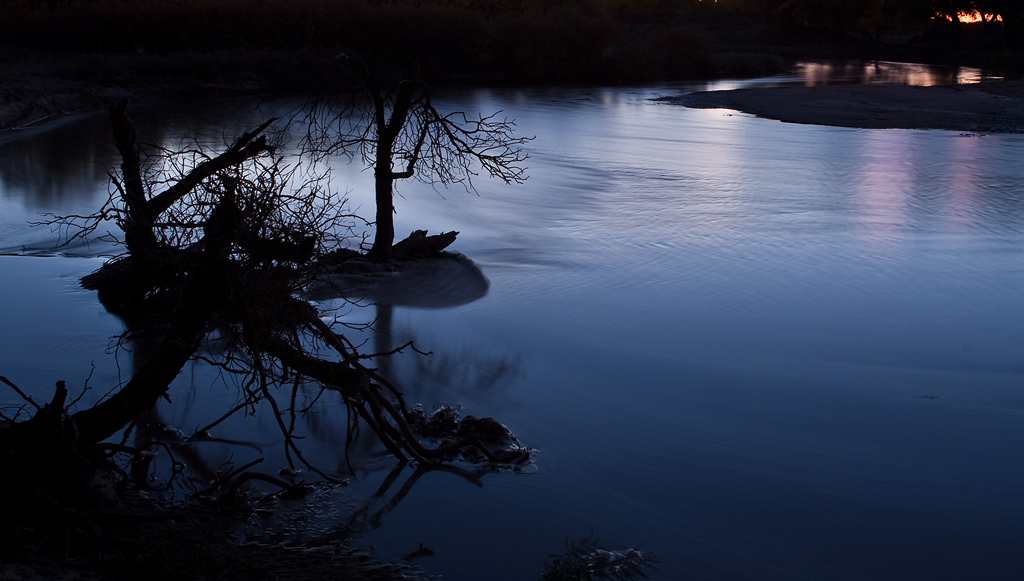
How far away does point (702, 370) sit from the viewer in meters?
6.09

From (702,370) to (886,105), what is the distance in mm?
18259

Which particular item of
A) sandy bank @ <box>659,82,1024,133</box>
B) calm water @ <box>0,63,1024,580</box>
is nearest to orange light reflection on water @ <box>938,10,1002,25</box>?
sandy bank @ <box>659,82,1024,133</box>

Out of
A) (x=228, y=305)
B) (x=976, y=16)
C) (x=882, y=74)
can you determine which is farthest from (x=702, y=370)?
(x=976, y=16)

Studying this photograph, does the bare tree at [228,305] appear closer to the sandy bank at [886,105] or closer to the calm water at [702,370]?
the calm water at [702,370]

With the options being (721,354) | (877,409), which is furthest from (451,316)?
(877,409)

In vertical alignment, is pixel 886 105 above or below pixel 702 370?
above

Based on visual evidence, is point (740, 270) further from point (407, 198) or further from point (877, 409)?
point (407, 198)

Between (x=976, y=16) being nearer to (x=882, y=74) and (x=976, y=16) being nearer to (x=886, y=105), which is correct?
(x=882, y=74)

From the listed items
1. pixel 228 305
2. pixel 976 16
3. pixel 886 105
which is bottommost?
pixel 228 305

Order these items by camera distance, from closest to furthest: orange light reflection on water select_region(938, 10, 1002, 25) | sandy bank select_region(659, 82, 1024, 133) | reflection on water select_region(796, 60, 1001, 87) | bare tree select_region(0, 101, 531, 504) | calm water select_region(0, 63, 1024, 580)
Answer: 1. bare tree select_region(0, 101, 531, 504)
2. calm water select_region(0, 63, 1024, 580)
3. sandy bank select_region(659, 82, 1024, 133)
4. reflection on water select_region(796, 60, 1001, 87)
5. orange light reflection on water select_region(938, 10, 1002, 25)

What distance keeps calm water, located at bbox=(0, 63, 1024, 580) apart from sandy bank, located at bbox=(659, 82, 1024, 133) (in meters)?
7.25

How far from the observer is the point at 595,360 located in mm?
6238

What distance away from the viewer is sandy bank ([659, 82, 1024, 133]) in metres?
19.4

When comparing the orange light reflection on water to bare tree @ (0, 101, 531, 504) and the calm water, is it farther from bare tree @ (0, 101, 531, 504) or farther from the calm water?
bare tree @ (0, 101, 531, 504)
